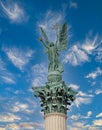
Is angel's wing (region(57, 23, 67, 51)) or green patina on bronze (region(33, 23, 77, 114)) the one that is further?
angel's wing (region(57, 23, 67, 51))

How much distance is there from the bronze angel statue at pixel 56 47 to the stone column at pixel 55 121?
546 centimetres

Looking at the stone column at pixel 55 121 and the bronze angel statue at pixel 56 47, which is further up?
the bronze angel statue at pixel 56 47

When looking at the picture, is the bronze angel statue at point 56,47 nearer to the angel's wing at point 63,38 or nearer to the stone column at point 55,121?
the angel's wing at point 63,38

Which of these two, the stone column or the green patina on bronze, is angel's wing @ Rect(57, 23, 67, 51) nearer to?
the green patina on bronze

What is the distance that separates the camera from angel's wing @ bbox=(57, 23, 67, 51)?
37.8 meters

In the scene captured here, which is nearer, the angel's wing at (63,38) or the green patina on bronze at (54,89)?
the green patina on bronze at (54,89)

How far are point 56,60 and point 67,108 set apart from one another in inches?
234

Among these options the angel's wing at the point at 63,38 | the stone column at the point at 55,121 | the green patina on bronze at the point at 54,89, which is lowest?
the stone column at the point at 55,121

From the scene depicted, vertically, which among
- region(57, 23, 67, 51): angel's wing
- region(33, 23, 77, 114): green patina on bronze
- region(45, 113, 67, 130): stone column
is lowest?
region(45, 113, 67, 130): stone column

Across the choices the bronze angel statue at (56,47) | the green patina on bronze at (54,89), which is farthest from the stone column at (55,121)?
the bronze angel statue at (56,47)

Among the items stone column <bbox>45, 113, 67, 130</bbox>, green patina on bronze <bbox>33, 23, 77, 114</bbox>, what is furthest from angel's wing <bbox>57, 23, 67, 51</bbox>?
stone column <bbox>45, 113, 67, 130</bbox>

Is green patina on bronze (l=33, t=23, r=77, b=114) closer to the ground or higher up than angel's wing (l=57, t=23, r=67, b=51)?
closer to the ground

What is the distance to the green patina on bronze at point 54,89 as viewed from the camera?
3284 cm

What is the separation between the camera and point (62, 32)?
126ft
